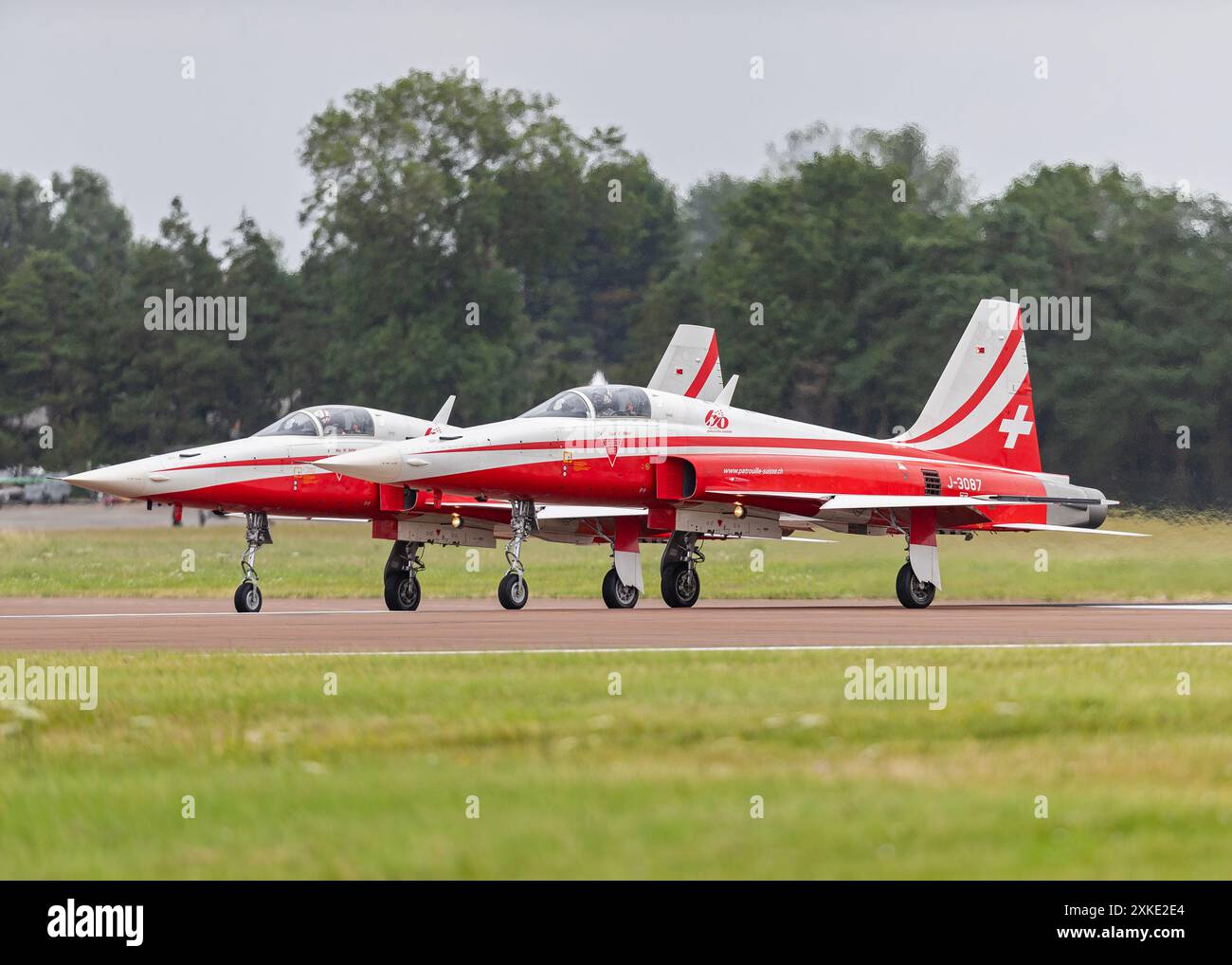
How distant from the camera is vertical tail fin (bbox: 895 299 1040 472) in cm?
2742

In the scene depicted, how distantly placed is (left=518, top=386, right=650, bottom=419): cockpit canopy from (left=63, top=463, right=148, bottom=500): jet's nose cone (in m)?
4.89

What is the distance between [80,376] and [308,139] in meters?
15.0

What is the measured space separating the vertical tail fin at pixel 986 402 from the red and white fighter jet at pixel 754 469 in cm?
2

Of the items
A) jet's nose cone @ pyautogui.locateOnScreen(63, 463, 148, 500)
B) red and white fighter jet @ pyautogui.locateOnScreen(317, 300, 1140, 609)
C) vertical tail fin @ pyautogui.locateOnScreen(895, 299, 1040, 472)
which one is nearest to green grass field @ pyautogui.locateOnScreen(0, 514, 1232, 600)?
red and white fighter jet @ pyautogui.locateOnScreen(317, 300, 1140, 609)

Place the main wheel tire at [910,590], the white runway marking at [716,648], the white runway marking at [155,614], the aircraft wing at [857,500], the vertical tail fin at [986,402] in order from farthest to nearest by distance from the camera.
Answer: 1. the vertical tail fin at [986,402]
2. the main wheel tire at [910,590]
3. the aircraft wing at [857,500]
4. the white runway marking at [155,614]
5. the white runway marking at [716,648]

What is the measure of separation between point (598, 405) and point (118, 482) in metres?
6.06

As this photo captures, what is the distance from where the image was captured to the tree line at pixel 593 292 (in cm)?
5475

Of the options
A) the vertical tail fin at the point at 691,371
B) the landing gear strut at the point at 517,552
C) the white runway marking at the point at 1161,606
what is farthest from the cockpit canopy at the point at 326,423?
the white runway marking at the point at 1161,606

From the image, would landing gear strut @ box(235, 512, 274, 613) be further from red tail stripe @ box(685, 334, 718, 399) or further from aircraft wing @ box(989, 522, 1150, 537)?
aircraft wing @ box(989, 522, 1150, 537)

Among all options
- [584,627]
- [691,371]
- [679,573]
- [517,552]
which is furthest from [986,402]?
[584,627]

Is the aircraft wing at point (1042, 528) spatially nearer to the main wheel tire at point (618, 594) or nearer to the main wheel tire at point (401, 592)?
the main wheel tire at point (618, 594)

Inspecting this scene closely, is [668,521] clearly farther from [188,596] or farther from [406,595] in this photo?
[188,596]

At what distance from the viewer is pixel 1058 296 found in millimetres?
59188

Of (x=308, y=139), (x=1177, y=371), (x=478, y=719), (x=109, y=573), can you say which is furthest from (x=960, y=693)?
(x=308, y=139)
